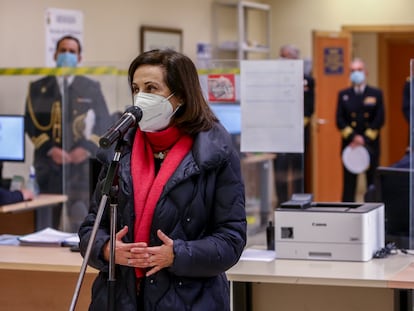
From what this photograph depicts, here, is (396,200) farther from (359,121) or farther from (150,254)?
(359,121)

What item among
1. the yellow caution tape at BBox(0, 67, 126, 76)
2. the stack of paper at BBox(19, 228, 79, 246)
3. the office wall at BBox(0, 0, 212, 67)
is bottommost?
the stack of paper at BBox(19, 228, 79, 246)

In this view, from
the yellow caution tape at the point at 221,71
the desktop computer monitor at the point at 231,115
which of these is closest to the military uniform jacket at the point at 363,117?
the desktop computer monitor at the point at 231,115

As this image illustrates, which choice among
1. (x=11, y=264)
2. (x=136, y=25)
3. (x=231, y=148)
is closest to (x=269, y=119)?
(x=11, y=264)

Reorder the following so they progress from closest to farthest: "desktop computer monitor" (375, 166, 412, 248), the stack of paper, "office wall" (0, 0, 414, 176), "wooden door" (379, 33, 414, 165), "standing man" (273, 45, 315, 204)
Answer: the stack of paper, "desktop computer monitor" (375, 166, 412, 248), "standing man" (273, 45, 315, 204), "office wall" (0, 0, 414, 176), "wooden door" (379, 33, 414, 165)

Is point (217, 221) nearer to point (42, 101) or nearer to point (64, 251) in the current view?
point (64, 251)

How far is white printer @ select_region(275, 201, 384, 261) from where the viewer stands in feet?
13.0

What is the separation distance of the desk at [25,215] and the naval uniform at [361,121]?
392cm

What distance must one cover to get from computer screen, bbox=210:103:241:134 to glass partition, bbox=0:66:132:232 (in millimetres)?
894

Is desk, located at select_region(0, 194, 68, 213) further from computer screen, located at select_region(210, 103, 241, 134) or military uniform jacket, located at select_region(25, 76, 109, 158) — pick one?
computer screen, located at select_region(210, 103, 241, 134)

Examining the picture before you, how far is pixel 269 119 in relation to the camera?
201 inches

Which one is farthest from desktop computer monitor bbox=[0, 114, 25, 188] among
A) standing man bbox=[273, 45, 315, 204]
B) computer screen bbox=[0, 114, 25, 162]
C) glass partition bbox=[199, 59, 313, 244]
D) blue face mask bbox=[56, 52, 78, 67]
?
standing man bbox=[273, 45, 315, 204]

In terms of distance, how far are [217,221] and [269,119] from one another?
2.42m

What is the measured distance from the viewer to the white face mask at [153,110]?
2727 mm

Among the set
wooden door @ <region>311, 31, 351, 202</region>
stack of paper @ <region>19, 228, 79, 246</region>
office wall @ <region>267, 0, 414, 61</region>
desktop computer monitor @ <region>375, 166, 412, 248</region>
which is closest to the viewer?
stack of paper @ <region>19, 228, 79, 246</region>
